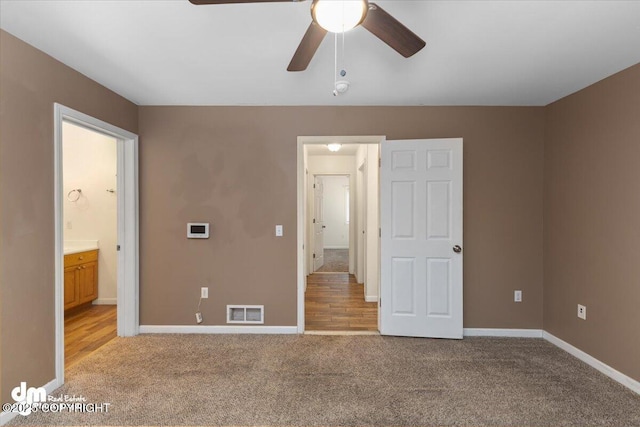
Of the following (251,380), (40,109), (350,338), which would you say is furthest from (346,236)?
(40,109)

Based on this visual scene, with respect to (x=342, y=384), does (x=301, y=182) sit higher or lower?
higher

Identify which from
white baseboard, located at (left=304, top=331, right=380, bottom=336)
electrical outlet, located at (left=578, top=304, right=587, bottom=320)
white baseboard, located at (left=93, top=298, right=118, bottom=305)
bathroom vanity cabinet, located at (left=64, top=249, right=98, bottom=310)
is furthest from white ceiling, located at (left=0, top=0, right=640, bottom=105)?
white baseboard, located at (left=93, top=298, right=118, bottom=305)

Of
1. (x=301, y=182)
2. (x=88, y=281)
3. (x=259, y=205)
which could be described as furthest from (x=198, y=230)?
(x=88, y=281)

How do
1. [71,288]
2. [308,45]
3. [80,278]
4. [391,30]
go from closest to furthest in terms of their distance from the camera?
[391,30] → [308,45] → [71,288] → [80,278]

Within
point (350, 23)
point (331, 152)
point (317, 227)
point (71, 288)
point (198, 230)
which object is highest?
point (331, 152)

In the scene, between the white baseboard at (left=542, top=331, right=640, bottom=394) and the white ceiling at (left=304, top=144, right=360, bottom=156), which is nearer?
the white baseboard at (left=542, top=331, right=640, bottom=394)

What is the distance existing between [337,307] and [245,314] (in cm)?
140

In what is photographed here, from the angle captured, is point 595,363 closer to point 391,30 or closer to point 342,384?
point 342,384

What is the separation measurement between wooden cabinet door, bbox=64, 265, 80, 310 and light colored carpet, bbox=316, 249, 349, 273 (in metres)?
4.16

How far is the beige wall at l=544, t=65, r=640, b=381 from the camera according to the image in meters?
2.33

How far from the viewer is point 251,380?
2371 millimetres

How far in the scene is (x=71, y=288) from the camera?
378 cm

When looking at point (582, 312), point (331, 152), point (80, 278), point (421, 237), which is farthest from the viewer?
point (331, 152)

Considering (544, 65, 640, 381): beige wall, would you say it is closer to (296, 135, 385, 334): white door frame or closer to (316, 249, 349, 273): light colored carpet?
(296, 135, 385, 334): white door frame
